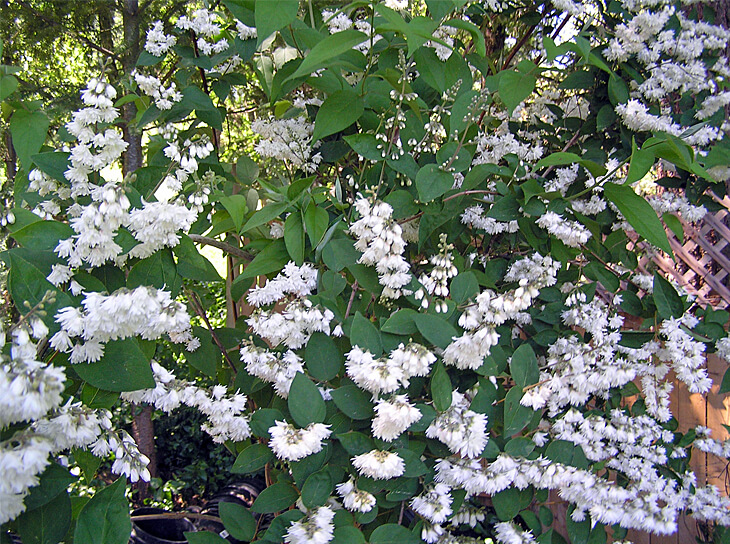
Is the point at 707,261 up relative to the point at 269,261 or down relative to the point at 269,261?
down

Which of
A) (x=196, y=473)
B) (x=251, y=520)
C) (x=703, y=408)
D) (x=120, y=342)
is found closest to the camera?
(x=120, y=342)

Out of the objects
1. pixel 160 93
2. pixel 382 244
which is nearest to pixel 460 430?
pixel 382 244

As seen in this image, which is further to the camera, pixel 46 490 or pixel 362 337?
pixel 362 337

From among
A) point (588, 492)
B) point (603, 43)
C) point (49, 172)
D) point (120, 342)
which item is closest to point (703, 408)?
point (588, 492)

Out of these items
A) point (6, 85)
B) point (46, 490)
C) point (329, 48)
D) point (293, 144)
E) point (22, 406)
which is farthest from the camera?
point (293, 144)

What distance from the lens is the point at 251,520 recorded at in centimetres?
117

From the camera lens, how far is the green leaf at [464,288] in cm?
120

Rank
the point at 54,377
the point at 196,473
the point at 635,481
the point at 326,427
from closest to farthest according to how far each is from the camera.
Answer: the point at 54,377
the point at 326,427
the point at 635,481
the point at 196,473

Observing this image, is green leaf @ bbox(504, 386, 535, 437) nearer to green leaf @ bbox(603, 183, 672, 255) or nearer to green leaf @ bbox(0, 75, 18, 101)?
green leaf @ bbox(603, 183, 672, 255)

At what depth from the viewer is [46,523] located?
0.81 m

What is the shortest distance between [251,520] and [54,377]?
69 centimetres

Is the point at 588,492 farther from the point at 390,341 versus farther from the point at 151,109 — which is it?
the point at 151,109

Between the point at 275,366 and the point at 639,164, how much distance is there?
91 centimetres

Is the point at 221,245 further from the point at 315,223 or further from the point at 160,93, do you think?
the point at 160,93
